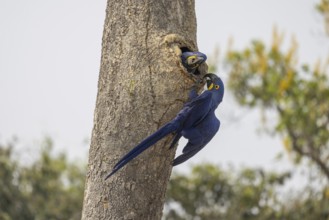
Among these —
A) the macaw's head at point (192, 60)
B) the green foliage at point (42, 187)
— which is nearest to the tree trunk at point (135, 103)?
the macaw's head at point (192, 60)

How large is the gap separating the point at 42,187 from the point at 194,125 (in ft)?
45.9

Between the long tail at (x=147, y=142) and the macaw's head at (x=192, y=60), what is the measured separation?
422 millimetres

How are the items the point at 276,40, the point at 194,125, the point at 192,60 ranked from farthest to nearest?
the point at 276,40 → the point at 192,60 → the point at 194,125

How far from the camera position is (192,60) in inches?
184

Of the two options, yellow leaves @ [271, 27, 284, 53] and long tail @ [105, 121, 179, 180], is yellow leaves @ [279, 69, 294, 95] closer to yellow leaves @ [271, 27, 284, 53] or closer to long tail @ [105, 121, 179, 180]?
yellow leaves @ [271, 27, 284, 53]

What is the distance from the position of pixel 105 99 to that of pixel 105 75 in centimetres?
15

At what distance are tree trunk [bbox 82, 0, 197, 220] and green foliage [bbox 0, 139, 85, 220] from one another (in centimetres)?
1039

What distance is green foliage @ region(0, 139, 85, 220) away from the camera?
52.3 ft

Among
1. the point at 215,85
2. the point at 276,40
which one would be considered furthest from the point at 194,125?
the point at 276,40

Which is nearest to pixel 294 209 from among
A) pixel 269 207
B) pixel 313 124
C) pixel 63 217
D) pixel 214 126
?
pixel 269 207

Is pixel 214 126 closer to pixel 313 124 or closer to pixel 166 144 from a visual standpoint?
pixel 166 144

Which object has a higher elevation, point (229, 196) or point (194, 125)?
point (229, 196)

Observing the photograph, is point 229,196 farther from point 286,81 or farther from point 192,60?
point 192,60

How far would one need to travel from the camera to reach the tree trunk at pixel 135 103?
4.60 meters
